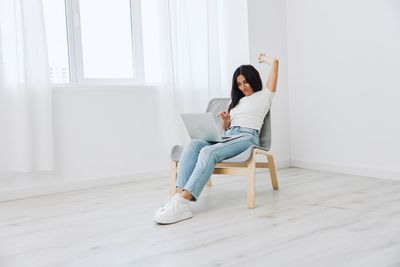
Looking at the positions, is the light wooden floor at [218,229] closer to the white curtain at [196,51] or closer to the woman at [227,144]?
the woman at [227,144]

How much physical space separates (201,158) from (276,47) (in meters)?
1.96

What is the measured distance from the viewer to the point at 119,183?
360cm

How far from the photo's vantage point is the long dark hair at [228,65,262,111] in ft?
9.41

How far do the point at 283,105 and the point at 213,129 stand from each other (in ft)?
5.49

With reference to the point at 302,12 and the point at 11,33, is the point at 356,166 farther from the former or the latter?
the point at 11,33

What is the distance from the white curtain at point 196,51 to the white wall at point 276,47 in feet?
0.31

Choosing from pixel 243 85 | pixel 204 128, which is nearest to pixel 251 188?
pixel 204 128

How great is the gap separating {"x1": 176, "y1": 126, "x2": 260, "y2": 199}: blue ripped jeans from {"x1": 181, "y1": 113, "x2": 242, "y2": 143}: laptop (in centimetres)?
4

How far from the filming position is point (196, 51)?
12.7 ft

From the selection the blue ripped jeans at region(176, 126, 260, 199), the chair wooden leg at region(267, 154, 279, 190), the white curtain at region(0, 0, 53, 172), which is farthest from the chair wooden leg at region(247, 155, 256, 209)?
the white curtain at region(0, 0, 53, 172)

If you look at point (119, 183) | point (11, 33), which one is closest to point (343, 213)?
point (119, 183)

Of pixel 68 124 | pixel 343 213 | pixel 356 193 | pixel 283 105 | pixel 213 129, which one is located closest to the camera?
pixel 343 213

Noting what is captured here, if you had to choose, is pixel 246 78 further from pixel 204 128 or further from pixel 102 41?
pixel 102 41

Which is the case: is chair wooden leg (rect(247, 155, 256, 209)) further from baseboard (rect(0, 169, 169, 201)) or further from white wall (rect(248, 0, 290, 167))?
white wall (rect(248, 0, 290, 167))
